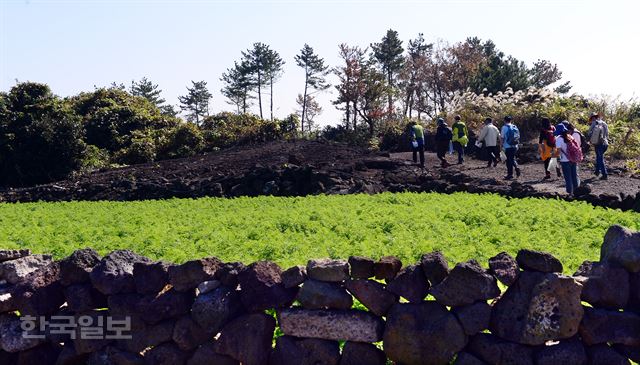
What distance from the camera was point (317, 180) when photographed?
19922 mm

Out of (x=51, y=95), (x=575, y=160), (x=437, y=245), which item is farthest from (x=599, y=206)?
(x=51, y=95)

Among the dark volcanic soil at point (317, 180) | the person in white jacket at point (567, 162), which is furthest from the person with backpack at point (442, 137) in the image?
the person in white jacket at point (567, 162)

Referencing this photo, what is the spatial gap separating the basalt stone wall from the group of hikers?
37.1ft

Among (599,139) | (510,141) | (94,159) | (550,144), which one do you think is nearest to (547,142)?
(550,144)

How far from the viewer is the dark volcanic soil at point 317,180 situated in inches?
708

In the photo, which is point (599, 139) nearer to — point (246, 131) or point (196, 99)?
point (246, 131)

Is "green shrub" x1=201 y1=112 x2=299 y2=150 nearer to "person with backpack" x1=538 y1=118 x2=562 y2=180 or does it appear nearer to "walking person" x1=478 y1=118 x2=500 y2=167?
"walking person" x1=478 y1=118 x2=500 y2=167

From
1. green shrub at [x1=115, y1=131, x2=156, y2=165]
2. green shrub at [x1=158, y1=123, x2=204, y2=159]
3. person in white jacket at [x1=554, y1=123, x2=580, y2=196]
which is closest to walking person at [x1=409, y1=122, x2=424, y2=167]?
person in white jacket at [x1=554, y1=123, x2=580, y2=196]

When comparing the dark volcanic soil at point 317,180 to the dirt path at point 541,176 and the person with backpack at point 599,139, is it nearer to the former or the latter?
the dirt path at point 541,176

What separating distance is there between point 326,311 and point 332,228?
5928 mm

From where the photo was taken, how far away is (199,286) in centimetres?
581

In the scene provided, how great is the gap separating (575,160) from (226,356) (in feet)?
42.5

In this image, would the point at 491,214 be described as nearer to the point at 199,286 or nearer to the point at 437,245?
the point at 437,245

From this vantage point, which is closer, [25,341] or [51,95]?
[25,341]
